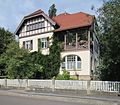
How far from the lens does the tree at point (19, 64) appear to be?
35.6 metres

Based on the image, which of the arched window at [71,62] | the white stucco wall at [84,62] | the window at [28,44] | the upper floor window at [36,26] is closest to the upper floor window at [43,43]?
the upper floor window at [36,26]

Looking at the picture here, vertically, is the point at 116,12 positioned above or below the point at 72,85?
above

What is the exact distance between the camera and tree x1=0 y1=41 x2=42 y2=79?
35.6 metres

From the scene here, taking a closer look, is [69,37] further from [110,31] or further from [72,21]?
[110,31]

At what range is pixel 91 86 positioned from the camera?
2578cm

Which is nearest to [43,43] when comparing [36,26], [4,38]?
[36,26]

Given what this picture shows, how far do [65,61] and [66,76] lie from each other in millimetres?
4090

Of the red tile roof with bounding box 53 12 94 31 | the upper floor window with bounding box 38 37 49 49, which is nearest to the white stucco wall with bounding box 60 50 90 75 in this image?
the red tile roof with bounding box 53 12 94 31

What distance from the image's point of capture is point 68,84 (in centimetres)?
2834

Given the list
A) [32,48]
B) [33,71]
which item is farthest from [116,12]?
[32,48]

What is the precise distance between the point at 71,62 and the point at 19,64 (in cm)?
727

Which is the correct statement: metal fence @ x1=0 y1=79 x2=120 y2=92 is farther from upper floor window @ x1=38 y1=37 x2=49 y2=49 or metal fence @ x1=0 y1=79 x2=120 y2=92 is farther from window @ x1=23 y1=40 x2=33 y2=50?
window @ x1=23 y1=40 x2=33 y2=50

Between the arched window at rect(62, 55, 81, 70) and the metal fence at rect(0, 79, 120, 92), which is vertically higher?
the arched window at rect(62, 55, 81, 70)

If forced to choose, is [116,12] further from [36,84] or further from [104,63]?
[36,84]
